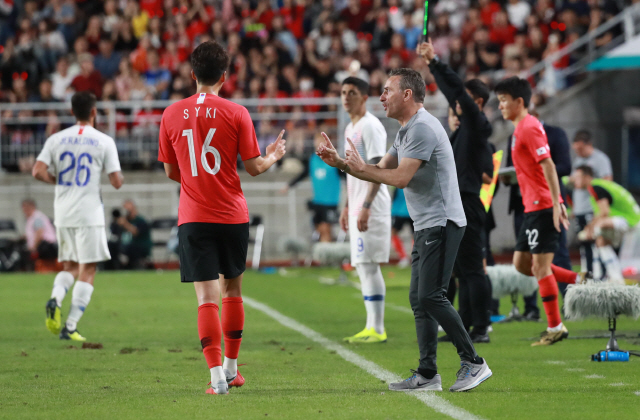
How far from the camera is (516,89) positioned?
8.04m

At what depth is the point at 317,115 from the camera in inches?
827

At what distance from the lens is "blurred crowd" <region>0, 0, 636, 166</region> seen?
833 inches

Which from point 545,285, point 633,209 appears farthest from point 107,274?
point 545,285

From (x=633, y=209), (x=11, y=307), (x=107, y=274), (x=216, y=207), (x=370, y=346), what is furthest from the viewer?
(x=107, y=274)

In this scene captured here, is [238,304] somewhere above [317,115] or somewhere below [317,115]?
below

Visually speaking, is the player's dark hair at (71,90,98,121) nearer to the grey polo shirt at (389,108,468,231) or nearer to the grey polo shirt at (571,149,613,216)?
the grey polo shirt at (389,108,468,231)

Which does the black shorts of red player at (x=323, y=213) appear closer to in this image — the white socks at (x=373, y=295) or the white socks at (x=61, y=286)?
the white socks at (x=61, y=286)

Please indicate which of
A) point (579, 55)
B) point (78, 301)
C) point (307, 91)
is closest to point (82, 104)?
point (78, 301)

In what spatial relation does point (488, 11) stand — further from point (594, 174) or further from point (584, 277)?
point (584, 277)

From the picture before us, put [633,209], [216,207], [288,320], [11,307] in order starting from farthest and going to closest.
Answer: [633,209] → [11,307] → [288,320] → [216,207]

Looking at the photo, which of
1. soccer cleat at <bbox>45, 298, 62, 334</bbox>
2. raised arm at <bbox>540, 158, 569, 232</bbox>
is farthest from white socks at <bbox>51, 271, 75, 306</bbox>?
raised arm at <bbox>540, 158, 569, 232</bbox>

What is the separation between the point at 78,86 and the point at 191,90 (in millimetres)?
2595

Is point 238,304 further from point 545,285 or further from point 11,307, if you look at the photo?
point 11,307

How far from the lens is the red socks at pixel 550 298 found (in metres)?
8.19
